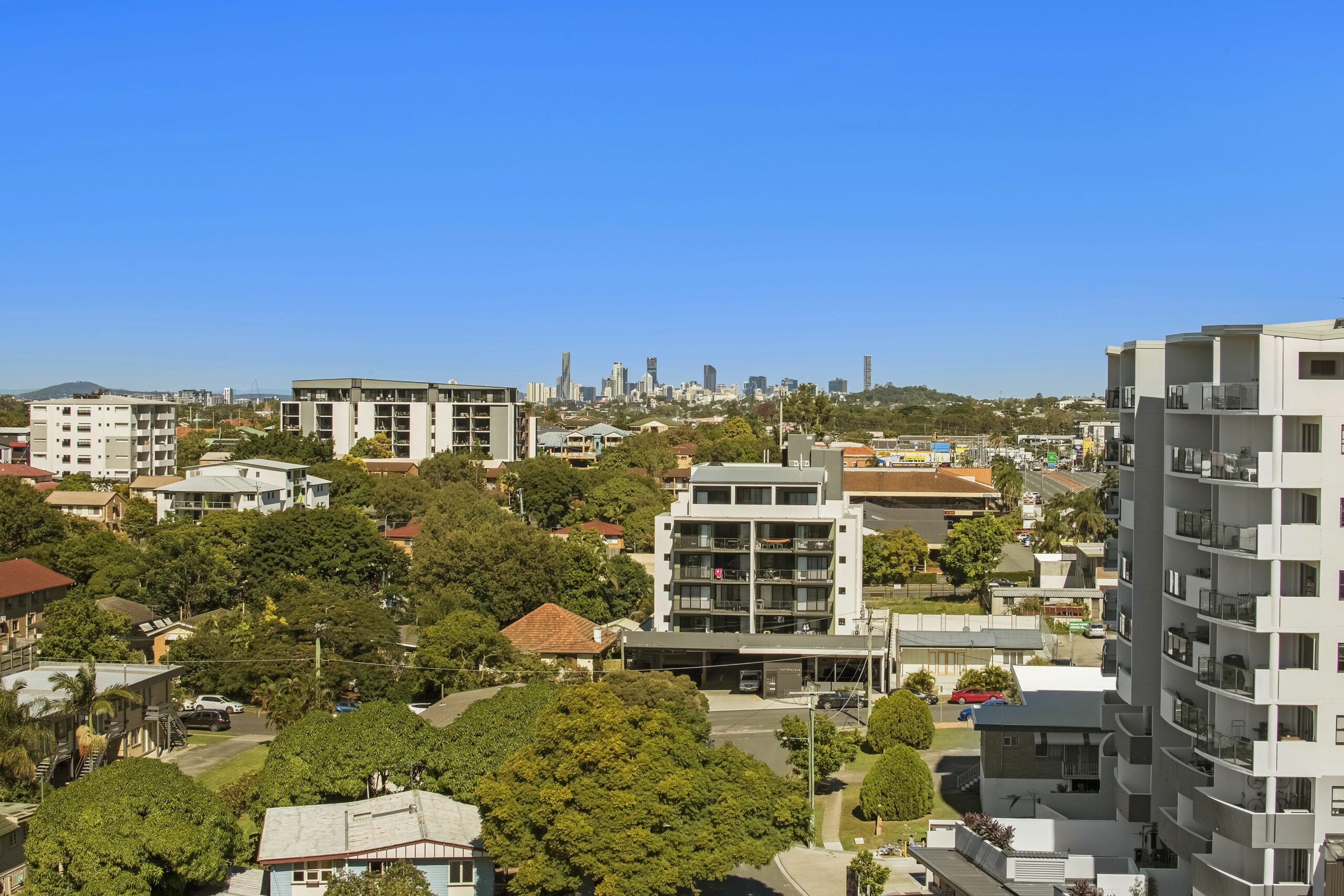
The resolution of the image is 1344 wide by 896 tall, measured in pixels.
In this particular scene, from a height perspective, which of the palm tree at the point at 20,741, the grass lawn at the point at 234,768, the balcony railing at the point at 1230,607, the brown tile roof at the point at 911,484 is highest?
the balcony railing at the point at 1230,607

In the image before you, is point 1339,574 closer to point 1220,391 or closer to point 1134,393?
→ point 1220,391

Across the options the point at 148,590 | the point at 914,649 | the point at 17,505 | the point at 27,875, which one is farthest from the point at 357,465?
the point at 27,875

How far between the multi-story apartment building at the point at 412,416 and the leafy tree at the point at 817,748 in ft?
270

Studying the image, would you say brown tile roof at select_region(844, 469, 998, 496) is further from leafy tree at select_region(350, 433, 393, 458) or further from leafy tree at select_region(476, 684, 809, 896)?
leafy tree at select_region(476, 684, 809, 896)

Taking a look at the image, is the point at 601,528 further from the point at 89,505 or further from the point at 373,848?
the point at 373,848

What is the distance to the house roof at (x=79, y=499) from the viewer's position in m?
69.7

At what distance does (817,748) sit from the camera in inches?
1124

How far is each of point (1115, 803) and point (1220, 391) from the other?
9.42m

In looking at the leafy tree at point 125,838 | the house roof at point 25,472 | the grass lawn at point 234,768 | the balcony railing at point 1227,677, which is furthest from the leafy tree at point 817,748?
the house roof at point 25,472

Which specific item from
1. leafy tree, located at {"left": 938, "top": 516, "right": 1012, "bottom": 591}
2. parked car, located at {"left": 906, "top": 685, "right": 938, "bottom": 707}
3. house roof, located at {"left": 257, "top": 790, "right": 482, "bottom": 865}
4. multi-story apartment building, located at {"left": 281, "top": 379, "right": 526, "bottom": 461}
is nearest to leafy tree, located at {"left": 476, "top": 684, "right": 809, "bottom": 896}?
house roof, located at {"left": 257, "top": 790, "right": 482, "bottom": 865}

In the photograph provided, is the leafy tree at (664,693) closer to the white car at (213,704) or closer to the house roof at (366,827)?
the house roof at (366,827)

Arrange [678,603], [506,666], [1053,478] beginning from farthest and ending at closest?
1. [1053,478]
2. [678,603]
3. [506,666]

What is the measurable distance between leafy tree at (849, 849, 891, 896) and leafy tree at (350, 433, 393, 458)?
83181mm

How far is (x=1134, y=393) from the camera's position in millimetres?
21812
